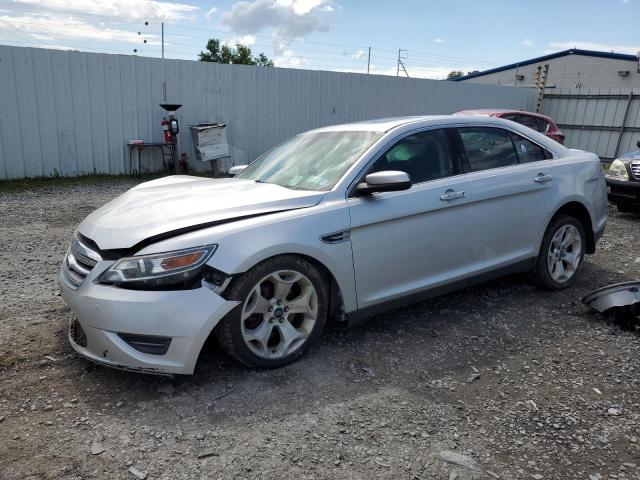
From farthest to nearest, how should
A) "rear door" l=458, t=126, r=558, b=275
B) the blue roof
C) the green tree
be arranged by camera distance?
the green tree, the blue roof, "rear door" l=458, t=126, r=558, b=275

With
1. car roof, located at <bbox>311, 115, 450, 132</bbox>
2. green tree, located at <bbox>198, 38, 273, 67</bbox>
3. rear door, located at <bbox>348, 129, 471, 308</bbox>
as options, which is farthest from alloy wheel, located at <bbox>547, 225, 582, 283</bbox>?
green tree, located at <bbox>198, 38, 273, 67</bbox>

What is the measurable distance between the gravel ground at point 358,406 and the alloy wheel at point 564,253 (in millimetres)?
631

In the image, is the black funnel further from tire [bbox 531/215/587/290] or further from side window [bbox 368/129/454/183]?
tire [bbox 531/215/587/290]

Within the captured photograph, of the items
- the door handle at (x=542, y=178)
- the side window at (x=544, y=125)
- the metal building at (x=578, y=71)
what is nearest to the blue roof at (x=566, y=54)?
the metal building at (x=578, y=71)

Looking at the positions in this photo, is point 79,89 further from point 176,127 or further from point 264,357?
point 264,357

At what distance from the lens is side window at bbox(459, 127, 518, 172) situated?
4.11m

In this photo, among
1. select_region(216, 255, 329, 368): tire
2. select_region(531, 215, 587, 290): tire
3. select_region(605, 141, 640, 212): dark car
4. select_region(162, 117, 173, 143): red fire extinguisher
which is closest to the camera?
select_region(216, 255, 329, 368): tire

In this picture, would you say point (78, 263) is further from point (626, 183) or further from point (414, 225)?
point (626, 183)

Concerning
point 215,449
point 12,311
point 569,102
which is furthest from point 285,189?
point 569,102

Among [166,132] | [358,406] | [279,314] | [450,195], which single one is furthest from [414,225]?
[166,132]

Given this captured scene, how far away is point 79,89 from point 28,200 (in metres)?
3.01

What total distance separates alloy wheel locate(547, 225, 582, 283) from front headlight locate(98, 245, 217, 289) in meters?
3.27

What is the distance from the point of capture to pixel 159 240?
2.90 meters

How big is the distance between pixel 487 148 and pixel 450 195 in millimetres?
753
